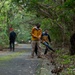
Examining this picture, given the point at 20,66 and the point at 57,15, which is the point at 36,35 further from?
the point at 20,66

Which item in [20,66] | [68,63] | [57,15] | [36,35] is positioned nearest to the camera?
[20,66]

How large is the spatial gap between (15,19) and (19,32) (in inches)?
772

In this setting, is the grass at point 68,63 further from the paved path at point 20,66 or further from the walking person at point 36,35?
the walking person at point 36,35

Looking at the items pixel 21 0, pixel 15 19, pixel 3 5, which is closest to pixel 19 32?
pixel 15 19

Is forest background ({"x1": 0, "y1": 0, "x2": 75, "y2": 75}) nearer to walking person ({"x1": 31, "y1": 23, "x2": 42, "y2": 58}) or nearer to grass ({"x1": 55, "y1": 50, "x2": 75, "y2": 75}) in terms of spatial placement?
grass ({"x1": 55, "y1": 50, "x2": 75, "y2": 75})

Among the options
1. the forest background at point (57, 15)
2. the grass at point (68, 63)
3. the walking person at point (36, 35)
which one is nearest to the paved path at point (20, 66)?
the grass at point (68, 63)

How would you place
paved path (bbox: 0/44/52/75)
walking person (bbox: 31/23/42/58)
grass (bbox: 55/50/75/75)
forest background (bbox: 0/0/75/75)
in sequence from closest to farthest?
grass (bbox: 55/50/75/75) < paved path (bbox: 0/44/52/75) < forest background (bbox: 0/0/75/75) < walking person (bbox: 31/23/42/58)

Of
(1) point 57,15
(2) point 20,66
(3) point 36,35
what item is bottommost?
(2) point 20,66

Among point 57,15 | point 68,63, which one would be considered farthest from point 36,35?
point 57,15

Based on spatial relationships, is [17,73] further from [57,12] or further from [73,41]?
[57,12]

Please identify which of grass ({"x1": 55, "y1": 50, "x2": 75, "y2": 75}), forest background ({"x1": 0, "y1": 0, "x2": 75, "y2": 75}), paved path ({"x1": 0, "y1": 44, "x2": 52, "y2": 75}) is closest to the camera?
grass ({"x1": 55, "y1": 50, "x2": 75, "y2": 75})

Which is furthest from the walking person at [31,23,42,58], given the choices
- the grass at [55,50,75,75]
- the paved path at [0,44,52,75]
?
the grass at [55,50,75,75]

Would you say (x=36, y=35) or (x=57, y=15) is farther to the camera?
(x=57, y=15)

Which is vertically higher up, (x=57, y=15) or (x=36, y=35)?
(x=57, y=15)
